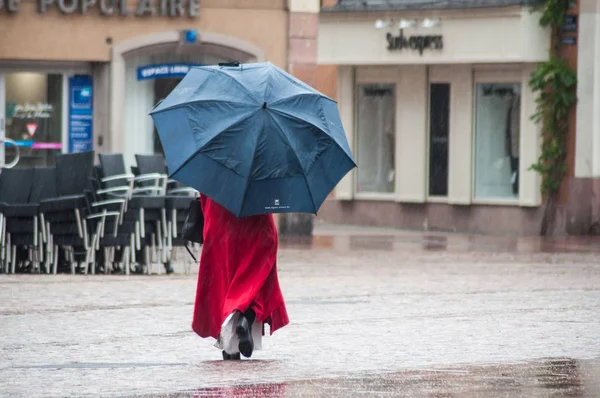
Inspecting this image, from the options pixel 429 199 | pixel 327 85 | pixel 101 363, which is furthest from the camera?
pixel 327 85

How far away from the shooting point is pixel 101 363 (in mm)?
9250

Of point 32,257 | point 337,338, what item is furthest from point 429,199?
point 337,338

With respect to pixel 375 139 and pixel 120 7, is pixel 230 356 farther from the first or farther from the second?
pixel 375 139

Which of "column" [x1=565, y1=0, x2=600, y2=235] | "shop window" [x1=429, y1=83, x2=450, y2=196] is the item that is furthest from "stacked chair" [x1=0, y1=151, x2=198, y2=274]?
"shop window" [x1=429, y1=83, x2=450, y2=196]

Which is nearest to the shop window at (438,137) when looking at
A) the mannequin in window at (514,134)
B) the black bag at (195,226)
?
the mannequin in window at (514,134)

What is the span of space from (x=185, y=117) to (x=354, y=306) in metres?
4.41

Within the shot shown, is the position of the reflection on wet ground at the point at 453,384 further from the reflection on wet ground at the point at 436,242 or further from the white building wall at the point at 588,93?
the white building wall at the point at 588,93

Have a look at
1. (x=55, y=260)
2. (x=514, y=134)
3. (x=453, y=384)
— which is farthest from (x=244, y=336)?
(x=514, y=134)

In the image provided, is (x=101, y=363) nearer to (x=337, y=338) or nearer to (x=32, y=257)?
(x=337, y=338)

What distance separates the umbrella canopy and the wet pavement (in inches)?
44.2

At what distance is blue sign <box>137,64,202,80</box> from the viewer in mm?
23281

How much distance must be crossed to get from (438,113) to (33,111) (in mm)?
8525

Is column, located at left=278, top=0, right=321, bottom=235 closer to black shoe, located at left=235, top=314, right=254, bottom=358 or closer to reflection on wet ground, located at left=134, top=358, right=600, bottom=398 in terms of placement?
black shoe, located at left=235, top=314, right=254, bottom=358

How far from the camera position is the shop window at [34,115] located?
880 inches
